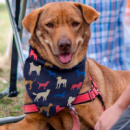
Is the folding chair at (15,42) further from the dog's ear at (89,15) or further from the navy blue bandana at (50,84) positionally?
the dog's ear at (89,15)

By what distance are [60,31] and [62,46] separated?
165 mm

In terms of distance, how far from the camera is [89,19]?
286 cm

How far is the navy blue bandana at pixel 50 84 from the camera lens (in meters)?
2.72

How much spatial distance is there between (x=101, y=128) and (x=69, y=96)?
29.7 inches

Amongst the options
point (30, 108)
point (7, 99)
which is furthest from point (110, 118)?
point (7, 99)

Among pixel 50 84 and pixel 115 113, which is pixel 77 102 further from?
pixel 115 113

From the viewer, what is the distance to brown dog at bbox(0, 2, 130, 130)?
108 inches

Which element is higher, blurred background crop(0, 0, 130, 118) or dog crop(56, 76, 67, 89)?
dog crop(56, 76, 67, 89)

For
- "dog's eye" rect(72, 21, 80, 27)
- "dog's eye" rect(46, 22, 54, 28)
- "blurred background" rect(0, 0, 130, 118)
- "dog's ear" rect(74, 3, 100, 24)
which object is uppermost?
"dog's ear" rect(74, 3, 100, 24)

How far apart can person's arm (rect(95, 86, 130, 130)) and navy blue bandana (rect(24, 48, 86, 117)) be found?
0.73m

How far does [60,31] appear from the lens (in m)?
2.71

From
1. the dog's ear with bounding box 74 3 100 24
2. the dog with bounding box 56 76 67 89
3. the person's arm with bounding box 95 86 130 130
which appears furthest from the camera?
the dog's ear with bounding box 74 3 100 24

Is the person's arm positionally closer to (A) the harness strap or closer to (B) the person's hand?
(B) the person's hand

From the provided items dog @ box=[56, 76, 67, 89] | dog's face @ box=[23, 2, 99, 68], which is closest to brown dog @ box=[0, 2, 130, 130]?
dog's face @ box=[23, 2, 99, 68]
